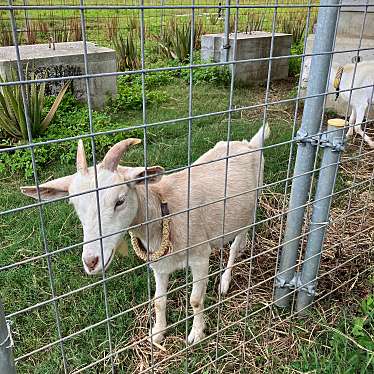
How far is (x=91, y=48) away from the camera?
641 cm

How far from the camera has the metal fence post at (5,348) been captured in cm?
119

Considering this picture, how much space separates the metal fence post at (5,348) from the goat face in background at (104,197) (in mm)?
422

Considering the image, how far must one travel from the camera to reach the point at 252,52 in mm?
7859

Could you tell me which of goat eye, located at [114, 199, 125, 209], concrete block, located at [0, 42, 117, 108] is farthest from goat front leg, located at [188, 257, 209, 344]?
concrete block, located at [0, 42, 117, 108]

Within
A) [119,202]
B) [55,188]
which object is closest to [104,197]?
[119,202]

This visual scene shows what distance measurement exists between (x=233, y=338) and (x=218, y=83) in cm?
571

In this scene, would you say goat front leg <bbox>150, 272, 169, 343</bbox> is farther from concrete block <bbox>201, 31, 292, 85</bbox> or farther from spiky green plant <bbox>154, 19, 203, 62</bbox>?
spiky green plant <bbox>154, 19, 203, 62</bbox>

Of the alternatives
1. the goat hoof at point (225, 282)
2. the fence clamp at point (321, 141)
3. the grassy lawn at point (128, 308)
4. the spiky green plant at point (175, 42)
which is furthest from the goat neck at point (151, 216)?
the spiky green plant at point (175, 42)

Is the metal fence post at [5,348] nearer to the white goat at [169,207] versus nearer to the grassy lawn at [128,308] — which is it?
the grassy lawn at [128,308]

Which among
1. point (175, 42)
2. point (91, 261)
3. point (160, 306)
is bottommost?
point (160, 306)

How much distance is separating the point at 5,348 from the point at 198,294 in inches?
49.0

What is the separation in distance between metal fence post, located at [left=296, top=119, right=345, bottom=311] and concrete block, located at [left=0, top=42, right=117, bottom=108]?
12.9 ft

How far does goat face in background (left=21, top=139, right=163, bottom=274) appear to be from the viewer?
1.62m

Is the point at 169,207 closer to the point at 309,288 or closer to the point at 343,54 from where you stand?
the point at 309,288
